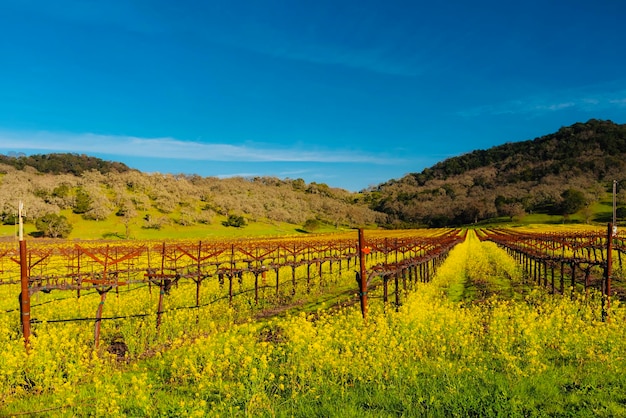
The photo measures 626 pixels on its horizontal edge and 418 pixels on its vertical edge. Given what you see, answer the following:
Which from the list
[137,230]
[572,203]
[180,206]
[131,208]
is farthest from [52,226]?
[572,203]

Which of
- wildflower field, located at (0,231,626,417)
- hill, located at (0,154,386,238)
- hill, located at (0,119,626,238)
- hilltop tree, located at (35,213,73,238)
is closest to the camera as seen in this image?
wildflower field, located at (0,231,626,417)

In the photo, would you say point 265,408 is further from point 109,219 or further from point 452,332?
point 109,219

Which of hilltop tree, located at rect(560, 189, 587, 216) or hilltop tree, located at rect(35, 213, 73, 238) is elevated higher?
hilltop tree, located at rect(560, 189, 587, 216)

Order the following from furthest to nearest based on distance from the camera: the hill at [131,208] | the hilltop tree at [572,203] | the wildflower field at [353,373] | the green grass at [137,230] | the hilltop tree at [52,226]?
the hilltop tree at [572,203], the hill at [131,208], the green grass at [137,230], the hilltop tree at [52,226], the wildflower field at [353,373]

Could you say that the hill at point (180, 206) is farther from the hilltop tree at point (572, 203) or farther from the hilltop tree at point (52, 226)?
the hilltop tree at point (52, 226)

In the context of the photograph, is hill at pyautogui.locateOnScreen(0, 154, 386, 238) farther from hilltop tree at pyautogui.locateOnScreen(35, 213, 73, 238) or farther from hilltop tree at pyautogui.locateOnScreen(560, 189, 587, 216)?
hilltop tree at pyautogui.locateOnScreen(560, 189, 587, 216)

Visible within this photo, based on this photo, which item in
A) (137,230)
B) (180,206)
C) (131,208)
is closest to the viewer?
(137,230)

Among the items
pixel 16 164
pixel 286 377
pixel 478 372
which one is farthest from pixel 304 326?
pixel 16 164

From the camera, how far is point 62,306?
51.8ft

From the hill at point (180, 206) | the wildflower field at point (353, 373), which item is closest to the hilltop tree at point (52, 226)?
the hill at point (180, 206)

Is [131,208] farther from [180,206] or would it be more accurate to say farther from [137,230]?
[180,206]

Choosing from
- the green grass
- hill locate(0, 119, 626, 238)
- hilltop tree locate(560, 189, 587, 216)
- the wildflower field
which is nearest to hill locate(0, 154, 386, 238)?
the green grass

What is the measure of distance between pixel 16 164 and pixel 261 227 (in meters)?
131

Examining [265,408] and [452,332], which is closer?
[265,408]
